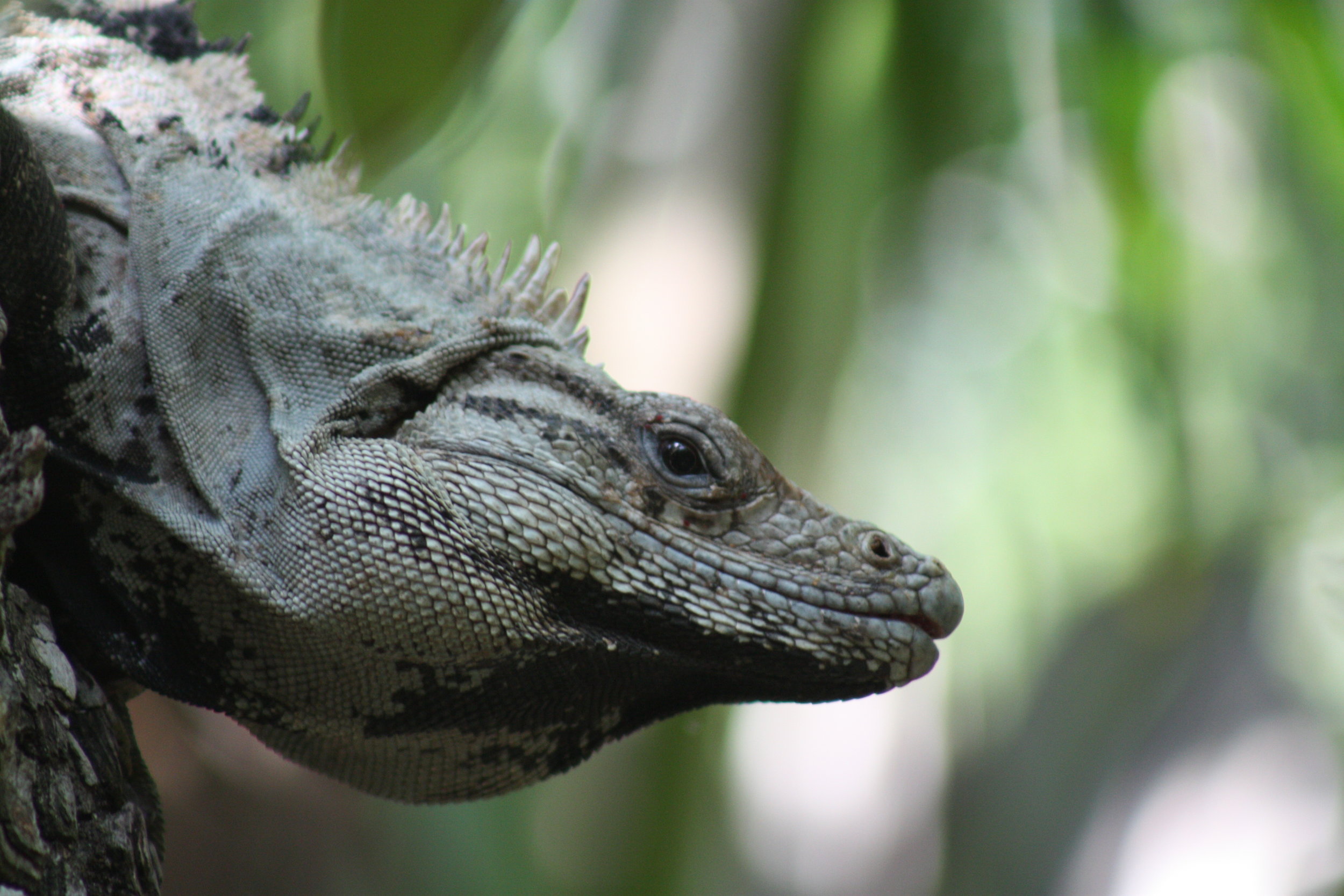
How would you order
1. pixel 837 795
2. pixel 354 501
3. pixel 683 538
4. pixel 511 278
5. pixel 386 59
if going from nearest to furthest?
pixel 354 501, pixel 683 538, pixel 511 278, pixel 386 59, pixel 837 795

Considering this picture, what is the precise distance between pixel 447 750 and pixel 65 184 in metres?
1.68

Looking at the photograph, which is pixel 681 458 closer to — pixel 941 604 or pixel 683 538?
pixel 683 538

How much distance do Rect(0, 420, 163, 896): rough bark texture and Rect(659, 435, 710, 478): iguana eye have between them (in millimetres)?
1406

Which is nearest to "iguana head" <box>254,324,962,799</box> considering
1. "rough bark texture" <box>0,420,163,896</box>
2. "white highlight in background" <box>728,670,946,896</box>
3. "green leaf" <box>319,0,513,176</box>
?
"rough bark texture" <box>0,420,163,896</box>

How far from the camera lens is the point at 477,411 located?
2.86 metres

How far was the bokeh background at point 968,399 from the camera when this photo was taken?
6.88 metres

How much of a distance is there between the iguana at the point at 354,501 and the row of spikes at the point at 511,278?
0.16 m

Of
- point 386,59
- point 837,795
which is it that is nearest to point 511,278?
point 386,59

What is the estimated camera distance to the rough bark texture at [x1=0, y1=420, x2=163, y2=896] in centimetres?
195

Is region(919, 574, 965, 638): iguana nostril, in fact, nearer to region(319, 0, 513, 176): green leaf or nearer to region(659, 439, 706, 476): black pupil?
region(659, 439, 706, 476): black pupil

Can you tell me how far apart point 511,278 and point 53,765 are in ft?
6.15

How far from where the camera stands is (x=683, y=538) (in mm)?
2797

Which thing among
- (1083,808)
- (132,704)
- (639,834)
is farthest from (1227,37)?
(132,704)

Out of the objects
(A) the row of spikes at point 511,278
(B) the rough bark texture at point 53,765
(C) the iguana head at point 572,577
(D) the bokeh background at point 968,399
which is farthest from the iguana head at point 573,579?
(D) the bokeh background at point 968,399
